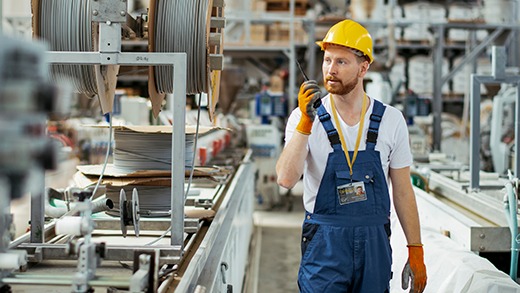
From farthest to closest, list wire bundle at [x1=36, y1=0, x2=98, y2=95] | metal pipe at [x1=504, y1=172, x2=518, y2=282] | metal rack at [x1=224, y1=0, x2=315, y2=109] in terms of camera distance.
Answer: metal rack at [x1=224, y1=0, x2=315, y2=109] → metal pipe at [x1=504, y1=172, x2=518, y2=282] → wire bundle at [x1=36, y1=0, x2=98, y2=95]

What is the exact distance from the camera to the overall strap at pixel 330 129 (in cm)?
220

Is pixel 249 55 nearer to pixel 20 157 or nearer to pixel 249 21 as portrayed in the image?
pixel 249 21

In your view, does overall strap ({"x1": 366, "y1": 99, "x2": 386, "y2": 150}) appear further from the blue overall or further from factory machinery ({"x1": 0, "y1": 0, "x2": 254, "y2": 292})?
factory machinery ({"x1": 0, "y1": 0, "x2": 254, "y2": 292})

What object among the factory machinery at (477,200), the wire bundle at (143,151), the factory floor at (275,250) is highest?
the wire bundle at (143,151)

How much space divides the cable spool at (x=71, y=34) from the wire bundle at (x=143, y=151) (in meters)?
0.35

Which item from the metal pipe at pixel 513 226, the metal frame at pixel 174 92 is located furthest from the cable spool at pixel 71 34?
the metal pipe at pixel 513 226

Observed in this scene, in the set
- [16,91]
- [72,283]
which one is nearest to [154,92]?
[72,283]

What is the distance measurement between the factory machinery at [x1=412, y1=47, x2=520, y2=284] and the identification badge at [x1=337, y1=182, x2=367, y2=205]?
3.07 feet

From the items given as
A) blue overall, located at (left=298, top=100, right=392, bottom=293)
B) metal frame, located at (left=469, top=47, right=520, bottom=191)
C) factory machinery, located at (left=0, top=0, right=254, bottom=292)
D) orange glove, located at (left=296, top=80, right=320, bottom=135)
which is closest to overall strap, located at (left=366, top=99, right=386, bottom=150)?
blue overall, located at (left=298, top=100, right=392, bottom=293)

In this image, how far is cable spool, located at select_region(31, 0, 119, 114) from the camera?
219 centimetres

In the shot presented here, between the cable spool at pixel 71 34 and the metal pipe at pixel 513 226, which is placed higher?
the cable spool at pixel 71 34

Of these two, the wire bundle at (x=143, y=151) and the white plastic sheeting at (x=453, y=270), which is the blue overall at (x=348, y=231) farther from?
the wire bundle at (x=143, y=151)

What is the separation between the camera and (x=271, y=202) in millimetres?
8094

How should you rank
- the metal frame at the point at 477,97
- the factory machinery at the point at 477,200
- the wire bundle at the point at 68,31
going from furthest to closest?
the metal frame at the point at 477,97
the factory machinery at the point at 477,200
the wire bundle at the point at 68,31
